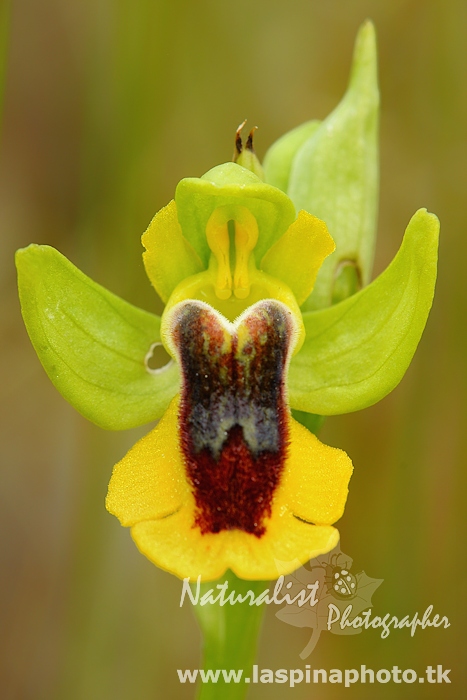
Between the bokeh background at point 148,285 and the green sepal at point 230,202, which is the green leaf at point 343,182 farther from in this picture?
the bokeh background at point 148,285

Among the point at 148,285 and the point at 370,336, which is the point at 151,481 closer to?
the point at 370,336

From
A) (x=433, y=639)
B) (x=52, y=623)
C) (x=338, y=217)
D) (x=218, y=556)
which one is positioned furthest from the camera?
(x=52, y=623)

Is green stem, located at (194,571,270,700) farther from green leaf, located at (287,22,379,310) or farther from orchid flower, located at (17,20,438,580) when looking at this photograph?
green leaf, located at (287,22,379,310)

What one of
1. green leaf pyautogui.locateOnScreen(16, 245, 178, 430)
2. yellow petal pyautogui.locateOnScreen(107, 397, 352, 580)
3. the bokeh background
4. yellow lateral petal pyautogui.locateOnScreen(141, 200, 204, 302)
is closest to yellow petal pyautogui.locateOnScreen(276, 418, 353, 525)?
yellow petal pyautogui.locateOnScreen(107, 397, 352, 580)

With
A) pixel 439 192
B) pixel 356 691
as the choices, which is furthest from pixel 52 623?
pixel 439 192

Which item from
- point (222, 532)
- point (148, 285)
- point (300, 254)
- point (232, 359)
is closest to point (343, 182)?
point (300, 254)

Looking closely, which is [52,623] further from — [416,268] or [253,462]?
[416,268]
